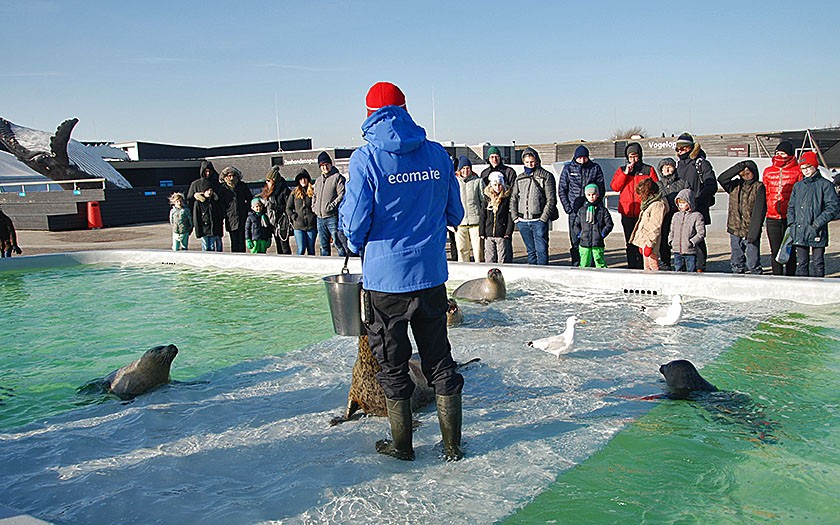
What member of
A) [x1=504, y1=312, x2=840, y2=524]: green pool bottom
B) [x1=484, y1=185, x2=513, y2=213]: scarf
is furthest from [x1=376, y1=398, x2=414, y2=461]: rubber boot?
[x1=484, y1=185, x2=513, y2=213]: scarf

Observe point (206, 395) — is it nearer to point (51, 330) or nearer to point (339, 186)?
point (51, 330)

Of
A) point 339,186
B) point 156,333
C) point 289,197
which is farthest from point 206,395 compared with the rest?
point 289,197

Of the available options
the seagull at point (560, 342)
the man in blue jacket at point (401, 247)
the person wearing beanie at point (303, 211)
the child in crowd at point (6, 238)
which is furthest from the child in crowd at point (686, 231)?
the child in crowd at point (6, 238)

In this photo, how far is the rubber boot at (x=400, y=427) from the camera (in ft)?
13.2

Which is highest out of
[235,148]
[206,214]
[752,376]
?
[235,148]

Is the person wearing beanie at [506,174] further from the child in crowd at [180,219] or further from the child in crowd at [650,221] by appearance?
the child in crowd at [180,219]

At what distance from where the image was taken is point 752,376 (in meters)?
5.53

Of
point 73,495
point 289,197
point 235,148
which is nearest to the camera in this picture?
point 73,495

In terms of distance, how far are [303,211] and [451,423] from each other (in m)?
8.69

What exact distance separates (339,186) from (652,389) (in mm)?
7011

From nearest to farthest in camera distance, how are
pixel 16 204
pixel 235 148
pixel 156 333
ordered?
pixel 156 333, pixel 16 204, pixel 235 148

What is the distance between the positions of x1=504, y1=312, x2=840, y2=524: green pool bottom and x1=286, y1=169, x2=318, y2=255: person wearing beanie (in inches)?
318

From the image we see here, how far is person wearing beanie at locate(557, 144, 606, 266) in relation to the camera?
33.9 ft

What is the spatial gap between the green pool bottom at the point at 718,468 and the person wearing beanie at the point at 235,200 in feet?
29.9
